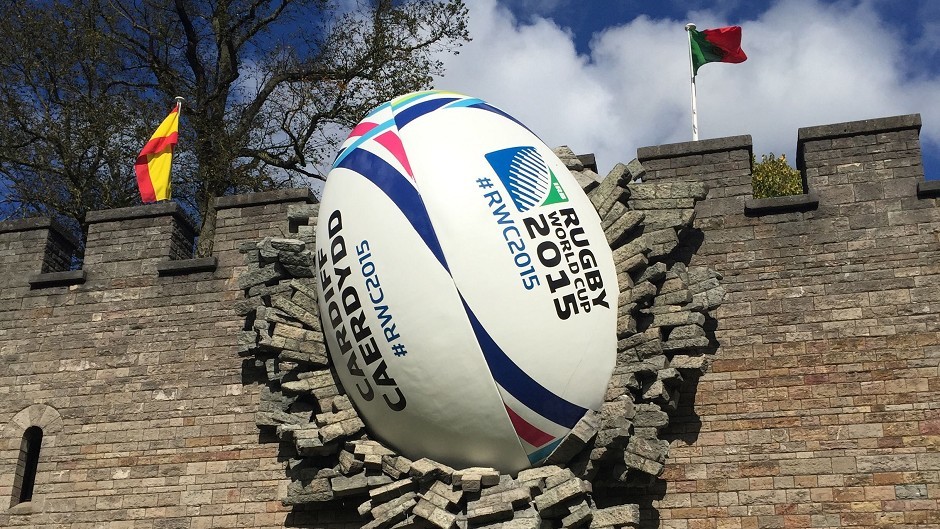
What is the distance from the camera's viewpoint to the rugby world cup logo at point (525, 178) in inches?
328

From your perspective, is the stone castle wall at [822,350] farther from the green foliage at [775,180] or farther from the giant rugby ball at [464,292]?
the green foliage at [775,180]

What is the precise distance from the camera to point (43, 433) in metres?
9.95

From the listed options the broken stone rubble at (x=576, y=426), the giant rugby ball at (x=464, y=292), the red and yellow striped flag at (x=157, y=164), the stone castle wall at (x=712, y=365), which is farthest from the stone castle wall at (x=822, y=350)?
the red and yellow striped flag at (x=157, y=164)

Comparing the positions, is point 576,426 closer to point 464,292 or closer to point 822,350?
point 464,292

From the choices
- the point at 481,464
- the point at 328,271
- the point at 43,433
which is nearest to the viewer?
the point at 481,464

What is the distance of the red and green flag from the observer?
10.2 m

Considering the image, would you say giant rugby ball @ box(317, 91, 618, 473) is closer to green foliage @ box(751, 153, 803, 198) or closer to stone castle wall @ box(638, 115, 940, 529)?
stone castle wall @ box(638, 115, 940, 529)

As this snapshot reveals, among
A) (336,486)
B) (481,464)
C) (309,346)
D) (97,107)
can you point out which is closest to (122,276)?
(309,346)

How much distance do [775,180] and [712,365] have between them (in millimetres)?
12345

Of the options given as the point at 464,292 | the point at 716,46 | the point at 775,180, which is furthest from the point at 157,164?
the point at 775,180

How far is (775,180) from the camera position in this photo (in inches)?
799

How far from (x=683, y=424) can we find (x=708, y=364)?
19.9 inches

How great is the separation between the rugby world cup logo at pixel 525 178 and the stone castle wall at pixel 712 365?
129 centimetres

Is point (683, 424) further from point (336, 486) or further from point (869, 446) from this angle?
point (336, 486)
